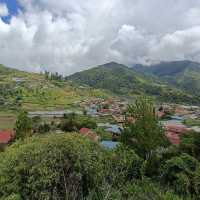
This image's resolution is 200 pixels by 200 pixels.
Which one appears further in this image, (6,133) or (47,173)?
(6,133)

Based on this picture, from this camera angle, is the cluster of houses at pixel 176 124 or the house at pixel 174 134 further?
→ the cluster of houses at pixel 176 124

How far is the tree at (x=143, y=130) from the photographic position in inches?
962

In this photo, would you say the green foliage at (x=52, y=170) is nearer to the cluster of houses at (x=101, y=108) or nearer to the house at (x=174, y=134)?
the house at (x=174, y=134)

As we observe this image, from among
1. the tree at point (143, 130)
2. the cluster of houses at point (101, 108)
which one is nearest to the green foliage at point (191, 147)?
the tree at point (143, 130)

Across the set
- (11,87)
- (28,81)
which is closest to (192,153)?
(11,87)

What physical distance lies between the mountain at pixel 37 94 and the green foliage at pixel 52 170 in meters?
110

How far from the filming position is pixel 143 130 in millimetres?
24516

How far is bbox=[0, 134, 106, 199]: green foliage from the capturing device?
15484mm

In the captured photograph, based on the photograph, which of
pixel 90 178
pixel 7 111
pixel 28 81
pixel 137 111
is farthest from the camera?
pixel 28 81

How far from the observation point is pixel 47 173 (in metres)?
15.6

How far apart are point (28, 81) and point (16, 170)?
565 feet

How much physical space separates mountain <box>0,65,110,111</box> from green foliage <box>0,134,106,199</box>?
110 metres

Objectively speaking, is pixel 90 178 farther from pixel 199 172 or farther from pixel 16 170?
pixel 199 172

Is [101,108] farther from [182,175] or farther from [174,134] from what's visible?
[182,175]
